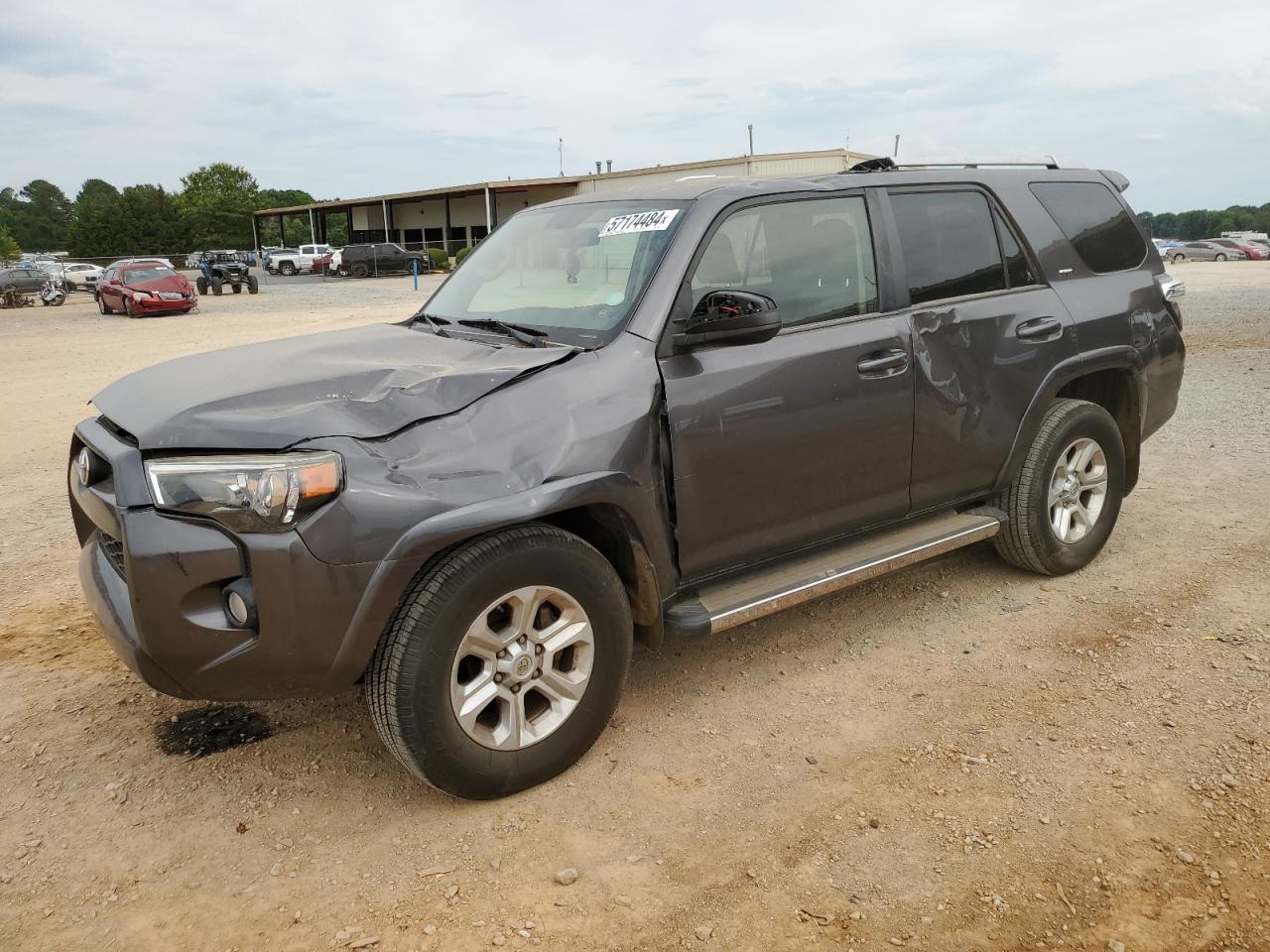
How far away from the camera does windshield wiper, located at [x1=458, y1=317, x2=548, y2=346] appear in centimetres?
358

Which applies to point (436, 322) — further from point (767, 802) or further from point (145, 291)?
point (145, 291)

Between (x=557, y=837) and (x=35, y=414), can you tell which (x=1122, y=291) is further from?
(x=35, y=414)

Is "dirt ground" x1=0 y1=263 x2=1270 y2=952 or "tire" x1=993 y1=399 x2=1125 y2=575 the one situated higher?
"tire" x1=993 y1=399 x2=1125 y2=575

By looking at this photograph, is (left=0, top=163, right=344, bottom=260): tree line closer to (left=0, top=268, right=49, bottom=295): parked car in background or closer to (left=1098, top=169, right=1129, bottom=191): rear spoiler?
(left=0, top=268, right=49, bottom=295): parked car in background

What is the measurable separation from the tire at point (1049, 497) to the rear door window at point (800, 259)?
1247 mm

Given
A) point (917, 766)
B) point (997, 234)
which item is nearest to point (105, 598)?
point (917, 766)

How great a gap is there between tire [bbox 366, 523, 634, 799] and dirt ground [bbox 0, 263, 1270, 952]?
0.16m

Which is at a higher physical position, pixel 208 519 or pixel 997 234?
pixel 997 234

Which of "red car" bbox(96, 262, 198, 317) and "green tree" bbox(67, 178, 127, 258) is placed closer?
"red car" bbox(96, 262, 198, 317)

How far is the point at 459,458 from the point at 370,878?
1.22 metres

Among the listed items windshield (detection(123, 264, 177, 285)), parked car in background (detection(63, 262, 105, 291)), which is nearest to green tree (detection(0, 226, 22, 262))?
parked car in background (detection(63, 262, 105, 291))

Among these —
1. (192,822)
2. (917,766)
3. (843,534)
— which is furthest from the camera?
(843,534)

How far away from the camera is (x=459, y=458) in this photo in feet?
9.53

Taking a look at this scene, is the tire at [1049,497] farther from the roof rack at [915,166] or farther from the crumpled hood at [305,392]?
the crumpled hood at [305,392]
